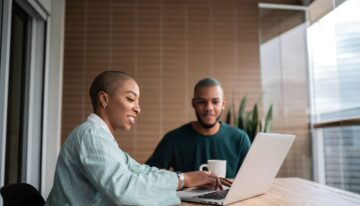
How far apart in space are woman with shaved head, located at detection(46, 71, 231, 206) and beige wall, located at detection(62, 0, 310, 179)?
241 cm

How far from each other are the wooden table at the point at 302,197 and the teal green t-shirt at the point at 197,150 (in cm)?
46

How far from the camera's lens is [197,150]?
6.89 ft

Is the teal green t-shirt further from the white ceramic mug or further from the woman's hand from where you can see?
the woman's hand

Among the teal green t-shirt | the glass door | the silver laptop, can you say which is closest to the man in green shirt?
the teal green t-shirt

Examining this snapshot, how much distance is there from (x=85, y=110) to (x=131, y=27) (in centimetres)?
104

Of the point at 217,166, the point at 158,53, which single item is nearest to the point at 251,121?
the point at 158,53

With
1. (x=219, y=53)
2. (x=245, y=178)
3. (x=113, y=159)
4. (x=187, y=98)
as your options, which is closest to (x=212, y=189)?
(x=245, y=178)

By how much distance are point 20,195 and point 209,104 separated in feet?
4.00

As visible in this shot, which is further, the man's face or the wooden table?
the man's face

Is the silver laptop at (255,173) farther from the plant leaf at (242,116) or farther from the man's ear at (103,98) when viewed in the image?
the plant leaf at (242,116)

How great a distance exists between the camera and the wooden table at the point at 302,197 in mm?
1249

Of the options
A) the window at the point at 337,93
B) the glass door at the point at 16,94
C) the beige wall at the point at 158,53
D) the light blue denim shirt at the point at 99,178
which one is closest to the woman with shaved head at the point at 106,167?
the light blue denim shirt at the point at 99,178

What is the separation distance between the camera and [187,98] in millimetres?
3693

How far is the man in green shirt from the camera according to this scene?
206cm
